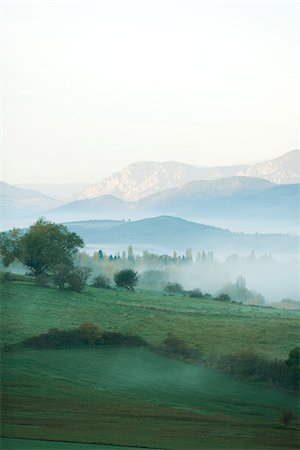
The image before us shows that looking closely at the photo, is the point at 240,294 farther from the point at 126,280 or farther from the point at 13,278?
the point at 13,278

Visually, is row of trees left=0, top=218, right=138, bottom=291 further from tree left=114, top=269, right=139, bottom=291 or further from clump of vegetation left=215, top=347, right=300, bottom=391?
clump of vegetation left=215, top=347, right=300, bottom=391

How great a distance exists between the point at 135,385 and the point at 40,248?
34228mm

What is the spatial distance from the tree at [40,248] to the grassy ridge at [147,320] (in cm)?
471

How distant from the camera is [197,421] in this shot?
140 ft

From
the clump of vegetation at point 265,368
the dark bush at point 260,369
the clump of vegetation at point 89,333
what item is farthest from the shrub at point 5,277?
the clump of vegetation at point 265,368

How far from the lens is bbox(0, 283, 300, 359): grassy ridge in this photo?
201 ft

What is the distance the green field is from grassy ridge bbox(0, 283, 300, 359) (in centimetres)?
10

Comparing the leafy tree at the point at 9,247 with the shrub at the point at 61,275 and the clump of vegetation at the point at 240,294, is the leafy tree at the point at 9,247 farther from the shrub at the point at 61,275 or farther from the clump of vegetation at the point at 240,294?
the clump of vegetation at the point at 240,294

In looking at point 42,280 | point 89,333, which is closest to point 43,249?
point 42,280

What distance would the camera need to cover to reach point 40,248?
83.2 m

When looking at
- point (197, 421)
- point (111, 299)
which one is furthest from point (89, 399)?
point (111, 299)

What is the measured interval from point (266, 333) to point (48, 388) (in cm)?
2503

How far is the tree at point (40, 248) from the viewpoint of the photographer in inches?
3241

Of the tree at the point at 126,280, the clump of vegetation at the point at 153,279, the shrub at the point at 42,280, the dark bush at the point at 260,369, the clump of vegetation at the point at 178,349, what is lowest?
the dark bush at the point at 260,369
